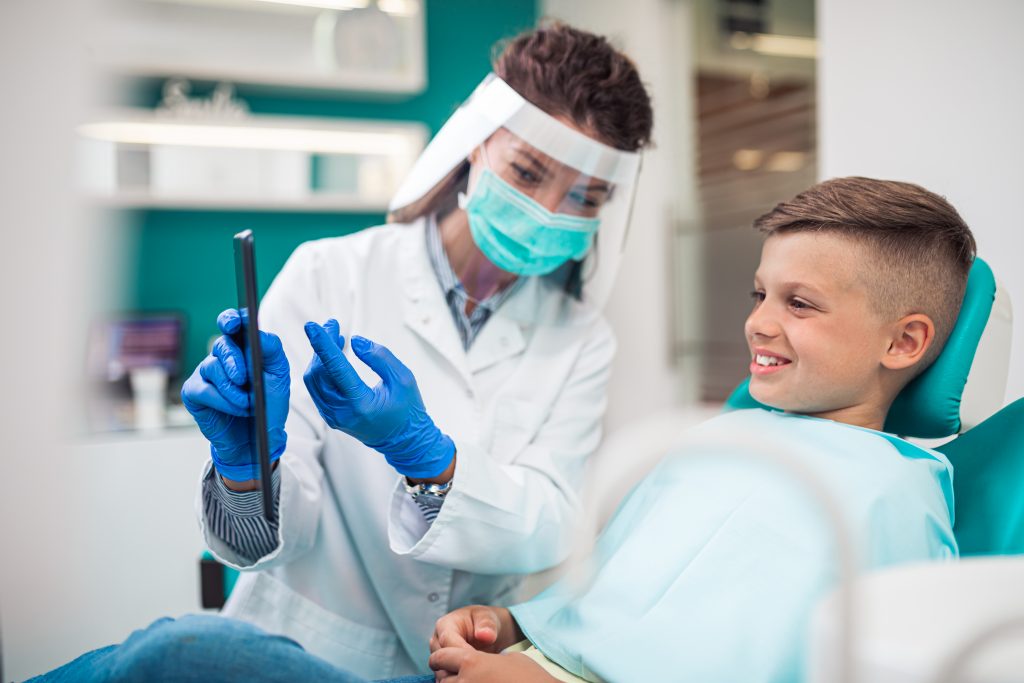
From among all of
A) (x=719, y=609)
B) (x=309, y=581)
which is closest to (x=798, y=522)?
(x=719, y=609)

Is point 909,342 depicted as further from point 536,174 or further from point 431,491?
point 431,491

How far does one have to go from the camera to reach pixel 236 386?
3.42ft

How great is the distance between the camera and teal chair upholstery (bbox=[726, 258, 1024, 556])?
1103mm

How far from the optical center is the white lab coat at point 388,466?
1.33 meters

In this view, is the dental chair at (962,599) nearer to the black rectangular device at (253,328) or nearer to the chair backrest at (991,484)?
the chair backrest at (991,484)

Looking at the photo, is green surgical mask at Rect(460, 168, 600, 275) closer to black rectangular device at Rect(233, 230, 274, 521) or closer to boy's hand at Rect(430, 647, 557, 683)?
black rectangular device at Rect(233, 230, 274, 521)

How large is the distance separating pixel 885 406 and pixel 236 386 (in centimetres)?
93

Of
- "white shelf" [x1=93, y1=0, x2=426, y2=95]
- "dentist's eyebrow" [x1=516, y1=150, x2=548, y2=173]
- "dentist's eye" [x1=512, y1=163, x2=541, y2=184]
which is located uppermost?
"white shelf" [x1=93, y1=0, x2=426, y2=95]

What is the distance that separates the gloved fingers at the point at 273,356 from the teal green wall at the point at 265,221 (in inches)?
81.2

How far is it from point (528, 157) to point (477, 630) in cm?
73

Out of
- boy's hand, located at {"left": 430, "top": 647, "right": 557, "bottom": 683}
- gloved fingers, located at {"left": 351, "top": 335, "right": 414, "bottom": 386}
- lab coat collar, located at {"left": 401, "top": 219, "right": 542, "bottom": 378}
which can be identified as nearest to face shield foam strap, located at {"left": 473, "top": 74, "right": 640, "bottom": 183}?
lab coat collar, located at {"left": 401, "top": 219, "right": 542, "bottom": 378}

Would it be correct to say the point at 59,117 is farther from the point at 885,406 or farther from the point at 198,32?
the point at 885,406

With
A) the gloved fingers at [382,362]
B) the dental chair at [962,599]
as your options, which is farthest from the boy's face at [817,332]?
the gloved fingers at [382,362]

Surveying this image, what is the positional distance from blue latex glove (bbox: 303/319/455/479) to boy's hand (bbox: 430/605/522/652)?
8.7 inches
